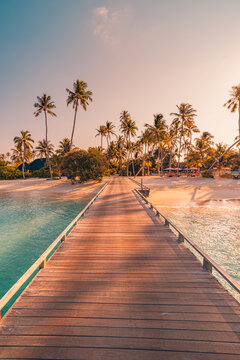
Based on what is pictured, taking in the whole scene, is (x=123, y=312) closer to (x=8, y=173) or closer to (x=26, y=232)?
(x=26, y=232)

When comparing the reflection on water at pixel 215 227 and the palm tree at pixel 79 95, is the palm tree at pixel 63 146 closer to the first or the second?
the palm tree at pixel 79 95

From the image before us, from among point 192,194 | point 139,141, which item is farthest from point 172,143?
point 192,194

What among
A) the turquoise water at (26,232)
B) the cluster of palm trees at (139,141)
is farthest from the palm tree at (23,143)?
the turquoise water at (26,232)

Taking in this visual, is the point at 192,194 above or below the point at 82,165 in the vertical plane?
below

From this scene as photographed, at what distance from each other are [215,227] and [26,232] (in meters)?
15.6

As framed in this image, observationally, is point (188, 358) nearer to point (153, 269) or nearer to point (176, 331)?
point (176, 331)

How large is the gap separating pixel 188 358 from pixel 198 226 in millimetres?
13085

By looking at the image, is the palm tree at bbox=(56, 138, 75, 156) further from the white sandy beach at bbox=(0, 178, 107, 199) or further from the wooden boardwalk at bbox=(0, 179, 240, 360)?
the wooden boardwalk at bbox=(0, 179, 240, 360)

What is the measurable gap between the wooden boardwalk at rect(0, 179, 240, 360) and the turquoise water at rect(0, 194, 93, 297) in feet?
15.1

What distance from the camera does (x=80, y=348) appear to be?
2947mm

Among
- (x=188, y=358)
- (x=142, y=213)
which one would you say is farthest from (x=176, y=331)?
(x=142, y=213)

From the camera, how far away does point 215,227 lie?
14289mm

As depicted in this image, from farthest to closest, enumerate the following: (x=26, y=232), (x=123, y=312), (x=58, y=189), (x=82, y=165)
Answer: (x=82, y=165), (x=58, y=189), (x=26, y=232), (x=123, y=312)

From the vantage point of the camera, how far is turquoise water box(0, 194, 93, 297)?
9.28 metres
